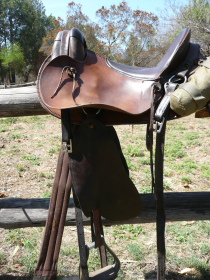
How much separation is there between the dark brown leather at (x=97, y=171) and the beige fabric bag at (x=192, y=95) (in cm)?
32

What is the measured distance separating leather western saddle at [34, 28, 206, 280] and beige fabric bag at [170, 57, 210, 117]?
0.05m

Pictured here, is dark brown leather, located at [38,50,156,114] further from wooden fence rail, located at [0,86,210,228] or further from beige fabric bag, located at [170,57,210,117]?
wooden fence rail, located at [0,86,210,228]

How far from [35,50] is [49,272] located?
29316 mm

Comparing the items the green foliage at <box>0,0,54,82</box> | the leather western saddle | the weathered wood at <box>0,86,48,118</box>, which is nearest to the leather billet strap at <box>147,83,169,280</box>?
the leather western saddle

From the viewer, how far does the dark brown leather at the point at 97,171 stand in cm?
118

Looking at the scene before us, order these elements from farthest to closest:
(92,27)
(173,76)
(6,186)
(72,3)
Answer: (72,3) → (92,27) → (6,186) → (173,76)

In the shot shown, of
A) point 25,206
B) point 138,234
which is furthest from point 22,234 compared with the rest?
point 138,234

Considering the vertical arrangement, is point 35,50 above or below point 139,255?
above

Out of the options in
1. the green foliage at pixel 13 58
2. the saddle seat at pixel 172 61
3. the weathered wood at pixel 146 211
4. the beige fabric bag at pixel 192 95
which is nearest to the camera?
the beige fabric bag at pixel 192 95

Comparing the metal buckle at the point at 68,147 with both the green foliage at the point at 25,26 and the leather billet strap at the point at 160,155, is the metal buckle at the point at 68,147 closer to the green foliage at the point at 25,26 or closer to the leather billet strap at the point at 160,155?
the leather billet strap at the point at 160,155

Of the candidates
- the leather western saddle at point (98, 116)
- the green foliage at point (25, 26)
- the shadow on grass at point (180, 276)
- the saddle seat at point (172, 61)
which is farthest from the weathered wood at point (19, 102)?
the green foliage at point (25, 26)

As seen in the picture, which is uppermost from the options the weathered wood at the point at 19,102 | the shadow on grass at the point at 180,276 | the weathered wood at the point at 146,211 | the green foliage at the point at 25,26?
the green foliage at the point at 25,26

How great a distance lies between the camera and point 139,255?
193cm

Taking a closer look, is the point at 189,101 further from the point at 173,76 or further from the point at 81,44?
the point at 81,44
